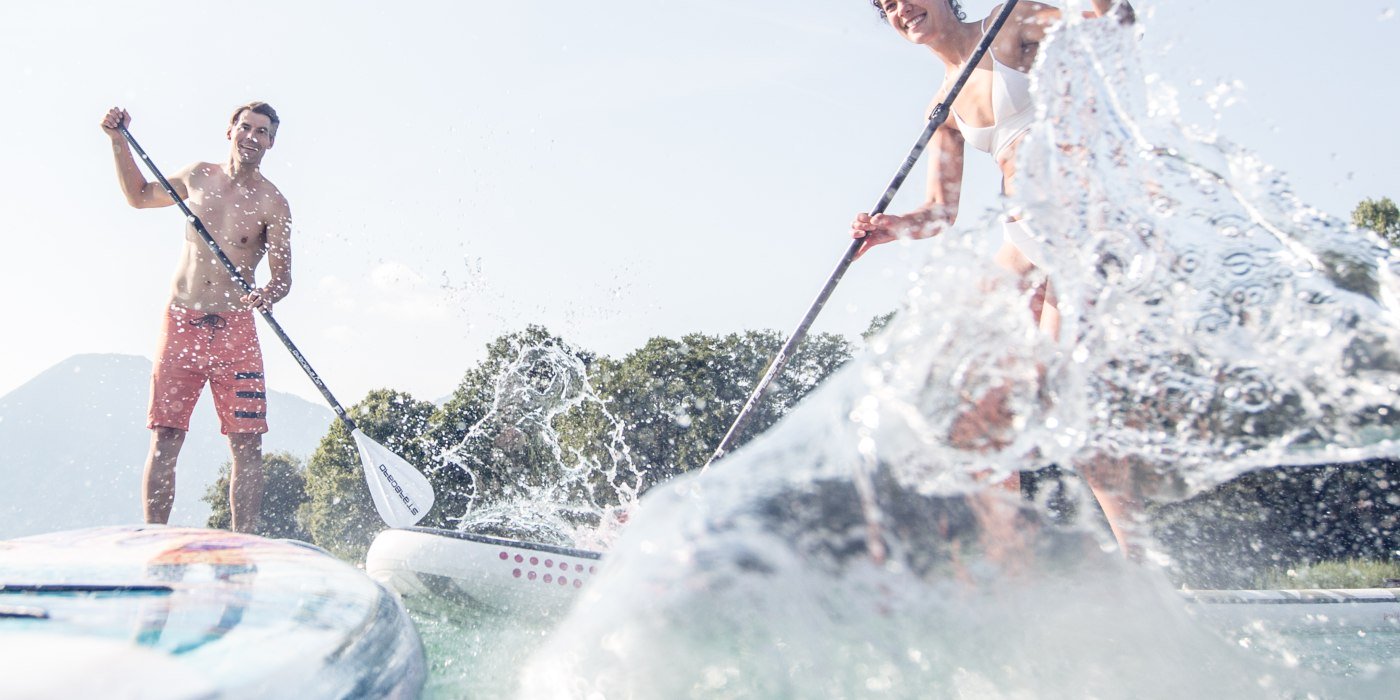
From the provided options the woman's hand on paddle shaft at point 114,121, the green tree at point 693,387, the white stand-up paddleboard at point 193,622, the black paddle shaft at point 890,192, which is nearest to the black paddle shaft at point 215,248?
the woman's hand on paddle shaft at point 114,121

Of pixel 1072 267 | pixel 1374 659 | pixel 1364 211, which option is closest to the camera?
pixel 1072 267

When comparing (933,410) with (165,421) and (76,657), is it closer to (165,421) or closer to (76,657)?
(76,657)

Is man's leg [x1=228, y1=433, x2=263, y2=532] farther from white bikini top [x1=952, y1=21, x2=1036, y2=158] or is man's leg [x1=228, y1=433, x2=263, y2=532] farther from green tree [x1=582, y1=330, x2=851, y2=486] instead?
green tree [x1=582, y1=330, x2=851, y2=486]

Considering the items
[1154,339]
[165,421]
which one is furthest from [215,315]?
[1154,339]

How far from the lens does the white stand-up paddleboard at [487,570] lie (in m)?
3.44

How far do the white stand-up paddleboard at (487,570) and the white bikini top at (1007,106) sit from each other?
1993 millimetres

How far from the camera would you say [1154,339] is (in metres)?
1.96

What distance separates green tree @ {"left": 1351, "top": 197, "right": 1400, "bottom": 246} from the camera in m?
16.6

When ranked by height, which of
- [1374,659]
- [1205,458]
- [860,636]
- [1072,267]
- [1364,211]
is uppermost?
[1072,267]

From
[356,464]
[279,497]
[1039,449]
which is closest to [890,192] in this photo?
[1039,449]

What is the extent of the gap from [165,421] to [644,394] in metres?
20.6

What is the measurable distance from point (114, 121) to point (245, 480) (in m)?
1.67

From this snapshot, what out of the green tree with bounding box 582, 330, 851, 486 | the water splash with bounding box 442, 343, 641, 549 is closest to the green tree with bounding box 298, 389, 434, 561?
the water splash with bounding box 442, 343, 641, 549

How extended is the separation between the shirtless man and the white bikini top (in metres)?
2.93
